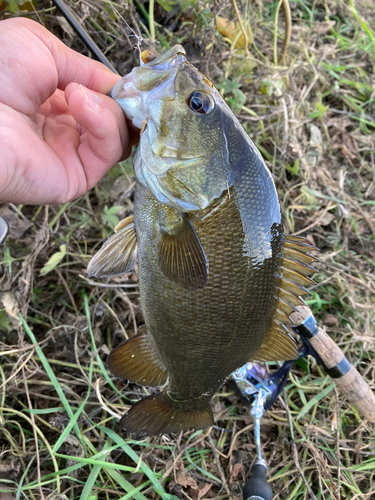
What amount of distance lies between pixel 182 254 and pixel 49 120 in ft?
2.81

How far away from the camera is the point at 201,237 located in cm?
142

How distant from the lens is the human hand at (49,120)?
133 centimetres

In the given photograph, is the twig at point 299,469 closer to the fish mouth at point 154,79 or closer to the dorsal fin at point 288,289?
the dorsal fin at point 288,289

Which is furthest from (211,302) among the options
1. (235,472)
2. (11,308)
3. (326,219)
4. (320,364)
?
(326,219)

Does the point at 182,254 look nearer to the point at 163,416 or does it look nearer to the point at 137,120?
the point at 137,120

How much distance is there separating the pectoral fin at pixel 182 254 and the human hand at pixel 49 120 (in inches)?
15.7

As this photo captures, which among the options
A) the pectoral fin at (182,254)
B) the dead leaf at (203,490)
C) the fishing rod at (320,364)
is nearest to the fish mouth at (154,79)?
the pectoral fin at (182,254)

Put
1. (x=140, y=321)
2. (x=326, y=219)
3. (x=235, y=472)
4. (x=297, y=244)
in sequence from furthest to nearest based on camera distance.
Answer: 1. (x=326, y=219)
2. (x=140, y=321)
3. (x=235, y=472)
4. (x=297, y=244)

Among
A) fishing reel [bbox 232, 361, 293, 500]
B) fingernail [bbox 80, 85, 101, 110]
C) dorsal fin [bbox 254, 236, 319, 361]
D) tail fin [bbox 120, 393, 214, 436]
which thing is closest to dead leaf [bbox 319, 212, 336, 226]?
fishing reel [bbox 232, 361, 293, 500]

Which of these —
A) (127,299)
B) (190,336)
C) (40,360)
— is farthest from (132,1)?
(40,360)

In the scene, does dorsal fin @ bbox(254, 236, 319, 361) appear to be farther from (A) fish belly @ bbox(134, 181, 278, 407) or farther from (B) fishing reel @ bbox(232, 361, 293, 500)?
(B) fishing reel @ bbox(232, 361, 293, 500)

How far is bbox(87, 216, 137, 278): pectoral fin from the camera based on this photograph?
5.16 ft

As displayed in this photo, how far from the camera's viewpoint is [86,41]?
1.61 metres

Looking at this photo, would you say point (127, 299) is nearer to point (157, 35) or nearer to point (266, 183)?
point (266, 183)
